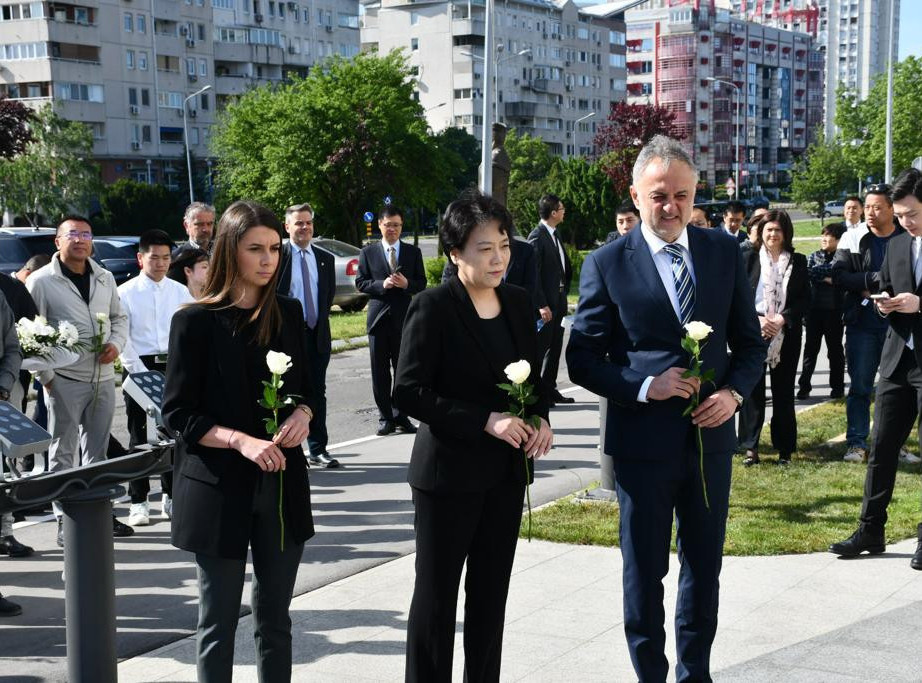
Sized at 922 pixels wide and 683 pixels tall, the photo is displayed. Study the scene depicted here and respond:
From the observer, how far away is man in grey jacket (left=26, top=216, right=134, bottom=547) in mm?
7738

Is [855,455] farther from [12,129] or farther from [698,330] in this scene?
[12,129]

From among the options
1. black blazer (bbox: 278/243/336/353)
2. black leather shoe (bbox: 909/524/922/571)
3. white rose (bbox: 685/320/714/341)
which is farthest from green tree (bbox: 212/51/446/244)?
white rose (bbox: 685/320/714/341)

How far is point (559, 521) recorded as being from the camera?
307 inches

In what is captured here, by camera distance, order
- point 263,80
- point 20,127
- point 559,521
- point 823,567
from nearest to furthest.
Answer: point 823,567, point 559,521, point 20,127, point 263,80

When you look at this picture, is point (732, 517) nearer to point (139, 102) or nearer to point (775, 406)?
point (775, 406)

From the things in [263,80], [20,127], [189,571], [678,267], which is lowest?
[189,571]

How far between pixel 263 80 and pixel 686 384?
9933 cm

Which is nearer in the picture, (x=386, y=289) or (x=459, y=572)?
(x=459, y=572)

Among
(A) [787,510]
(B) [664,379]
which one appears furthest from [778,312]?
(B) [664,379]

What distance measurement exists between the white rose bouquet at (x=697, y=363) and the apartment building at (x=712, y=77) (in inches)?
5623

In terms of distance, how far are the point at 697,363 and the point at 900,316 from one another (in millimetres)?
3156

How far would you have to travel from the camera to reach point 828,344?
13.3 m

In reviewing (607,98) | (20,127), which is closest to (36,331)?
(20,127)

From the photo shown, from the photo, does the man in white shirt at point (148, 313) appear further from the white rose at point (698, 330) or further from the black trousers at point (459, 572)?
the white rose at point (698, 330)
